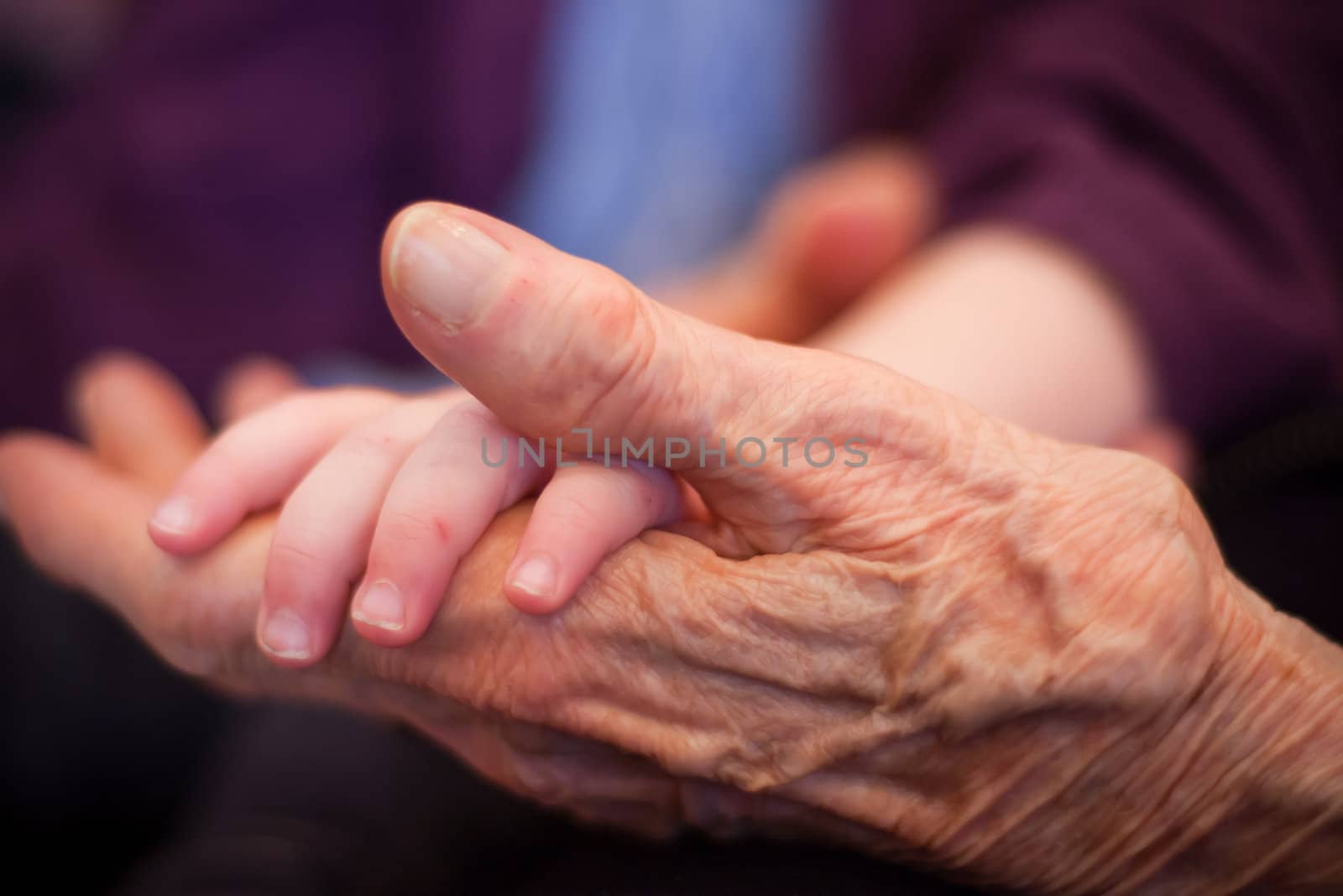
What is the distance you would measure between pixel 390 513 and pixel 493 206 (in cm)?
110

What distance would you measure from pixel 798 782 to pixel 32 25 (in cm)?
241

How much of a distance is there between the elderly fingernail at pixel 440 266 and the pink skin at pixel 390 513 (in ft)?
0.42

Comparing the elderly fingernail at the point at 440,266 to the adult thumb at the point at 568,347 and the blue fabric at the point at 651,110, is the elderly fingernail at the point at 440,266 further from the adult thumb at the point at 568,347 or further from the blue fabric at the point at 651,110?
the blue fabric at the point at 651,110

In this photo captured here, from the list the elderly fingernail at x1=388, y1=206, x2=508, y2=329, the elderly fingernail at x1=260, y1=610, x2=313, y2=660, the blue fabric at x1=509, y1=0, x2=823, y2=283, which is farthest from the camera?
the blue fabric at x1=509, y1=0, x2=823, y2=283

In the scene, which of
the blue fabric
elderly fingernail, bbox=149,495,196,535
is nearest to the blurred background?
the blue fabric

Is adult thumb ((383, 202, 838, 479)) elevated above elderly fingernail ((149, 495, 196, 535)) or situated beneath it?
elevated above

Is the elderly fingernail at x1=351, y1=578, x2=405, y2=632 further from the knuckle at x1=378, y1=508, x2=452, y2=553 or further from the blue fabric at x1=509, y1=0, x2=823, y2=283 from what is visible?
the blue fabric at x1=509, y1=0, x2=823, y2=283

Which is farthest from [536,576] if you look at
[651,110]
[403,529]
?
[651,110]

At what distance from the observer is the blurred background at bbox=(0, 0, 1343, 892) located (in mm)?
962

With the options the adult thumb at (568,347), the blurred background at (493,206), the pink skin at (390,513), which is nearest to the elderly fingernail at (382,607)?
the pink skin at (390,513)

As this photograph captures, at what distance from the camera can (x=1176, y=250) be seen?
3.36 feet

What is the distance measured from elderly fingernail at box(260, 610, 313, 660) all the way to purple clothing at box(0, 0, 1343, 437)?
2.74ft

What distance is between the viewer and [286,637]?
2.02 ft

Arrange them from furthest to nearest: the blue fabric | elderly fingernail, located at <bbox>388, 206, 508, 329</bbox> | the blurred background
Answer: the blue fabric, the blurred background, elderly fingernail, located at <bbox>388, 206, 508, 329</bbox>
